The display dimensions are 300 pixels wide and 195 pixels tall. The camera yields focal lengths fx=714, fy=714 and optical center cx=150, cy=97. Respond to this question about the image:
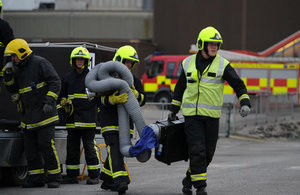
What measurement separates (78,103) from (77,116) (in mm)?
174

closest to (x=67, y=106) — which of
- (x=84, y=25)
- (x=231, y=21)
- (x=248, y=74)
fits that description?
(x=248, y=74)

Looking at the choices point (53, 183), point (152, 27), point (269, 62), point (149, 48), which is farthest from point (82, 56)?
point (152, 27)

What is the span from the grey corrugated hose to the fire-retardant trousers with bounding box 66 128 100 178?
4.42ft

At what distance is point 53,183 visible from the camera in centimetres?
851

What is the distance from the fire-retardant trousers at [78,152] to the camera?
9.02m

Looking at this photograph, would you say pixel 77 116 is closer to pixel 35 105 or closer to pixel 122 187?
pixel 35 105

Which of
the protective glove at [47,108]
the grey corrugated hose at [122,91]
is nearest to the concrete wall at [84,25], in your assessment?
the protective glove at [47,108]

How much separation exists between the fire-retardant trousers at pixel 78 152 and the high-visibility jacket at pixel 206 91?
185 centimetres

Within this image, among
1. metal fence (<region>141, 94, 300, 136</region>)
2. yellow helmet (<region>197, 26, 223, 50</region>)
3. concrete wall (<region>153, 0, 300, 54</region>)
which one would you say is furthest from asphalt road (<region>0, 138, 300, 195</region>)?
concrete wall (<region>153, 0, 300, 54</region>)

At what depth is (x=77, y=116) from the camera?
29.4ft

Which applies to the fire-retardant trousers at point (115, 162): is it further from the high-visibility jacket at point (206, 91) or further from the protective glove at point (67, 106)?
the protective glove at point (67, 106)

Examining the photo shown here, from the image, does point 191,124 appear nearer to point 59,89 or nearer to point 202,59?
point 202,59

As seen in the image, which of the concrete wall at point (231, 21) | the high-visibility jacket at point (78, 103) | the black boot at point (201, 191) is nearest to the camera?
the black boot at point (201, 191)

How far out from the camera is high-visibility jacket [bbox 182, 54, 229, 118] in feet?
24.7
